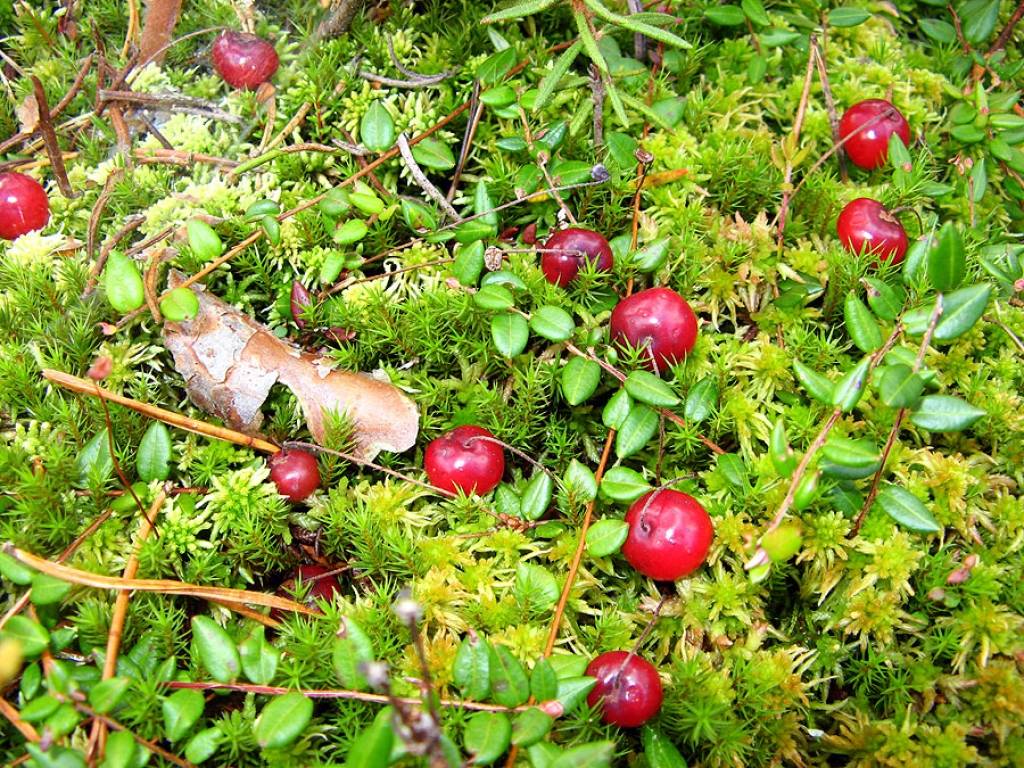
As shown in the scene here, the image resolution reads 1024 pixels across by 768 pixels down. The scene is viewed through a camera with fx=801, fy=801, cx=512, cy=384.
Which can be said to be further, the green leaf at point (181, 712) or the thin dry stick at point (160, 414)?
the thin dry stick at point (160, 414)

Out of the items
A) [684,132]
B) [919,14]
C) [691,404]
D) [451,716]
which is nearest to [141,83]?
[684,132]

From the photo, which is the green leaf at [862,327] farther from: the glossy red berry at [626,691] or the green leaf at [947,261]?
the glossy red berry at [626,691]

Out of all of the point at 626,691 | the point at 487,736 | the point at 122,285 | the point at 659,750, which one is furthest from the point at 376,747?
the point at 122,285

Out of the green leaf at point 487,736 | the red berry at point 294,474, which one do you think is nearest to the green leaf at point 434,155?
the red berry at point 294,474

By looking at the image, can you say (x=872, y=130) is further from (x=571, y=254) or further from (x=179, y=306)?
(x=179, y=306)

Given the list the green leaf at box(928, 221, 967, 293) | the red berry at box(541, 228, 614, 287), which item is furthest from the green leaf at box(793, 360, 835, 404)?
the red berry at box(541, 228, 614, 287)

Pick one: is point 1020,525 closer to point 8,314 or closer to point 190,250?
point 190,250

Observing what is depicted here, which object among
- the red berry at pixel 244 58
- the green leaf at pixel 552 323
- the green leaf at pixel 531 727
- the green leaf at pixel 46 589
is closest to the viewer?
the green leaf at pixel 531 727
